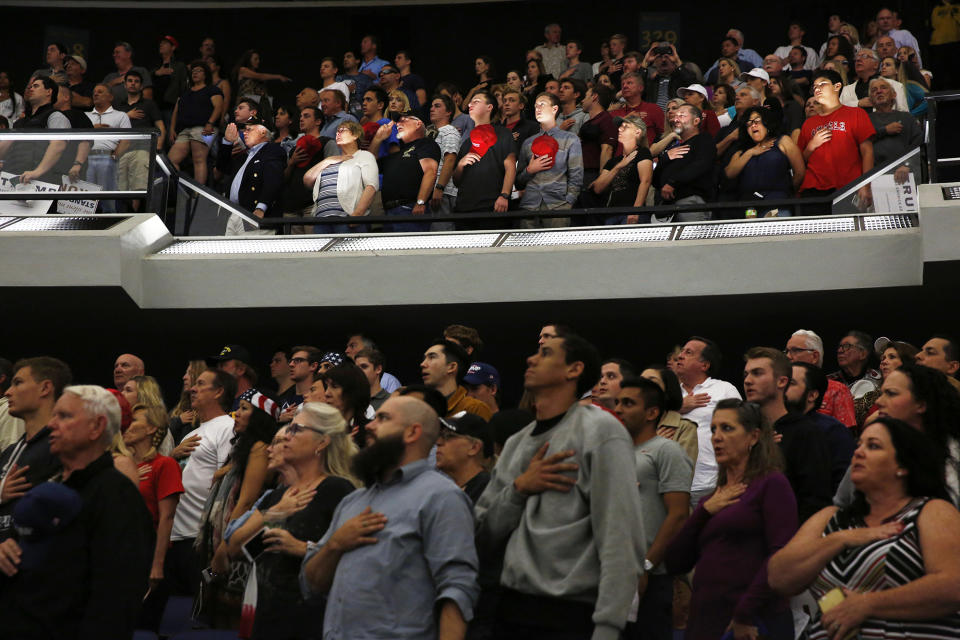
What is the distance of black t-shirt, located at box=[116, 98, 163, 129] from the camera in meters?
15.3

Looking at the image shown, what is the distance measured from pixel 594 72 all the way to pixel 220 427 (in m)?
9.99

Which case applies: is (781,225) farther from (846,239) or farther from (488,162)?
(488,162)

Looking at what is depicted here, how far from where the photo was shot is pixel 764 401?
5.98 metres

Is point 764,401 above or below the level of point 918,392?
below

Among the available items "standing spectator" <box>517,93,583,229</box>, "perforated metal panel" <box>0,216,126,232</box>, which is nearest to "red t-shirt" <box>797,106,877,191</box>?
"standing spectator" <box>517,93,583,229</box>

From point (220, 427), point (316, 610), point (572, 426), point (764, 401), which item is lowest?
point (220, 427)

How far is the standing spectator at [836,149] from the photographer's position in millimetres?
10906

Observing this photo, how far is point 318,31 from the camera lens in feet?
69.6

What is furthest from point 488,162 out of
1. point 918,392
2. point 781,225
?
point 918,392

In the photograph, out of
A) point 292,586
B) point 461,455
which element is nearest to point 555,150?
point 461,455

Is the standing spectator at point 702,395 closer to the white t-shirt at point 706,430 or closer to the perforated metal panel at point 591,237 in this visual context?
the white t-shirt at point 706,430

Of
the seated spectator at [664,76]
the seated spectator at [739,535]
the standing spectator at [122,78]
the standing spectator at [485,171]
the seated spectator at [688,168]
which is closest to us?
the seated spectator at [739,535]

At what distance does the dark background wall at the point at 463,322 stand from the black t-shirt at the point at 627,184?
3.02 feet

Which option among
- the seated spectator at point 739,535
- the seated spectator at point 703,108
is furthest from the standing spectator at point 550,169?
the seated spectator at point 739,535
